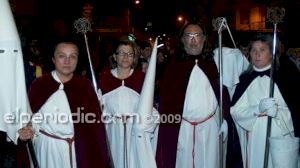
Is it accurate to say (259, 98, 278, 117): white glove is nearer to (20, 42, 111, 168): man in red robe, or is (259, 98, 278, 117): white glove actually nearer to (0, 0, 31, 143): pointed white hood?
(20, 42, 111, 168): man in red robe

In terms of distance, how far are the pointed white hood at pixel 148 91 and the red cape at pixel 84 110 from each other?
48 cm

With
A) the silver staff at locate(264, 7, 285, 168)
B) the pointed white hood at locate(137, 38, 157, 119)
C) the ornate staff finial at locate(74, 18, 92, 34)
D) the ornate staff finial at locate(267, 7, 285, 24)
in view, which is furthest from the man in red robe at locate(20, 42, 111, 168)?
the ornate staff finial at locate(267, 7, 285, 24)

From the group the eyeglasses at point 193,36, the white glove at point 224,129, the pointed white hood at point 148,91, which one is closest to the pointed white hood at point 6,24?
the pointed white hood at point 148,91

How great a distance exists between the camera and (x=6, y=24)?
349cm

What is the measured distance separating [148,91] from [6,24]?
5.57ft

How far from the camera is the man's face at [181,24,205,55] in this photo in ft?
16.9

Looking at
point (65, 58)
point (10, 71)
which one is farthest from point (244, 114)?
point (10, 71)

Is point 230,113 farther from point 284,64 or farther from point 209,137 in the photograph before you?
point 284,64

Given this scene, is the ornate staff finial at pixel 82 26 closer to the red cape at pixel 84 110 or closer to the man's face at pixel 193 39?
the red cape at pixel 84 110

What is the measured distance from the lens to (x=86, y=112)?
4477mm

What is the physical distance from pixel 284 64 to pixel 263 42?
0.36 meters

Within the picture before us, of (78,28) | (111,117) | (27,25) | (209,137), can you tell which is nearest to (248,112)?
(209,137)

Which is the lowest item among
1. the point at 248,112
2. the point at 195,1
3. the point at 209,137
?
the point at 209,137

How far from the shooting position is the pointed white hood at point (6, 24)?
3479mm
